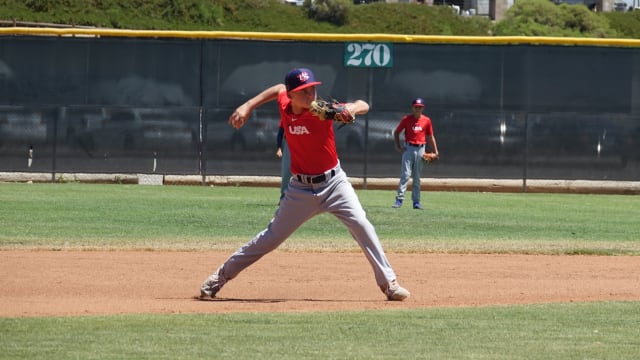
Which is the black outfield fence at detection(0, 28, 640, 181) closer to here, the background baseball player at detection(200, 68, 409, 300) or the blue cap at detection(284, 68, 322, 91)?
the background baseball player at detection(200, 68, 409, 300)

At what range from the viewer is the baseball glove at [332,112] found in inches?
342

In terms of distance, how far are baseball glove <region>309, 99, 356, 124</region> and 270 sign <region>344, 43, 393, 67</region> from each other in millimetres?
19764

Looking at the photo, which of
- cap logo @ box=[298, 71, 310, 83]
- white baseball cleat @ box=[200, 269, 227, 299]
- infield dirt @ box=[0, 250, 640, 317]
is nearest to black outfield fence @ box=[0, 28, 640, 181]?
infield dirt @ box=[0, 250, 640, 317]

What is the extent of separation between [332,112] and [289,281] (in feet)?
10.5

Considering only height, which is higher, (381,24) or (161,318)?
(381,24)

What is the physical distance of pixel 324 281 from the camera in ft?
Answer: 37.9

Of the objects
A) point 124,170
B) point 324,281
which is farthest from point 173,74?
point 324,281

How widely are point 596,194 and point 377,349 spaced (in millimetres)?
21704

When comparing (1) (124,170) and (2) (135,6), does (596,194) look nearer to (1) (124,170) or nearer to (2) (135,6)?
(1) (124,170)

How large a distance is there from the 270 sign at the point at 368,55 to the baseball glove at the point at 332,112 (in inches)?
778

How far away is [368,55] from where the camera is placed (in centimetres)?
2847

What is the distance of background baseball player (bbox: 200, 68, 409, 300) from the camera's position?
29.7ft

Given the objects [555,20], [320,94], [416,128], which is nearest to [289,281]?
[416,128]

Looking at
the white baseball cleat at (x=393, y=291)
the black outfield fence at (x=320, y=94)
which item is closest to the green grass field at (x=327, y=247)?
the white baseball cleat at (x=393, y=291)
